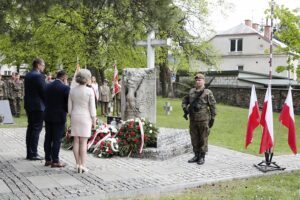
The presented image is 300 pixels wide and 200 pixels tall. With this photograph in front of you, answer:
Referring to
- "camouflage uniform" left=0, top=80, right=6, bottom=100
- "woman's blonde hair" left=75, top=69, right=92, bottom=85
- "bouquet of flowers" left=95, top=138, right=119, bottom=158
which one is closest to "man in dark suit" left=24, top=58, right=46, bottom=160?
"woman's blonde hair" left=75, top=69, right=92, bottom=85

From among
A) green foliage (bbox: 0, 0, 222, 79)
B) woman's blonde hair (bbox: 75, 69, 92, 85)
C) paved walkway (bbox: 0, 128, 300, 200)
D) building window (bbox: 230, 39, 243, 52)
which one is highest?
building window (bbox: 230, 39, 243, 52)

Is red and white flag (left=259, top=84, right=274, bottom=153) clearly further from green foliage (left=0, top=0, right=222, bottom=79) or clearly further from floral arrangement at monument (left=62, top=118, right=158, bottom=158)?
green foliage (left=0, top=0, right=222, bottom=79)

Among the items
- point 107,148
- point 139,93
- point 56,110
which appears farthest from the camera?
point 139,93

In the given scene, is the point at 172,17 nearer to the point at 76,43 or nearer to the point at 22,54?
the point at 76,43

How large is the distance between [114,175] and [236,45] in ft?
148

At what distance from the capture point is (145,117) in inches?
422

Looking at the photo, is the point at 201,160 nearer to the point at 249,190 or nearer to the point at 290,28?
the point at 249,190

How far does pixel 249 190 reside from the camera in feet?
22.6

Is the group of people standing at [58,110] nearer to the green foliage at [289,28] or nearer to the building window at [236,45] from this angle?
the green foliage at [289,28]

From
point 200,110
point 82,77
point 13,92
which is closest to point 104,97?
point 13,92

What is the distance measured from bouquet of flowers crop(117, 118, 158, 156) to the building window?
4243 cm

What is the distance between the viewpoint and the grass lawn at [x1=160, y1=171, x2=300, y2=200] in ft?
21.4

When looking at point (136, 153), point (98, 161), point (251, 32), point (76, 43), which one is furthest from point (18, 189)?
point (251, 32)

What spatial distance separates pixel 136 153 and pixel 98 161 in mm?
1014
